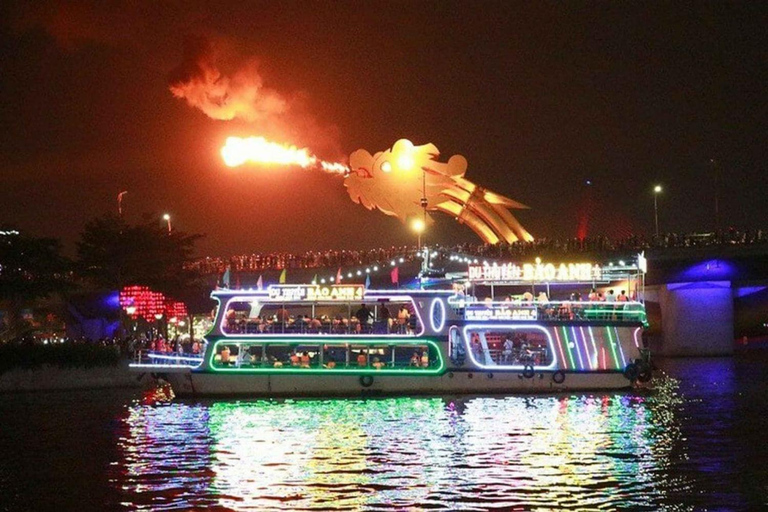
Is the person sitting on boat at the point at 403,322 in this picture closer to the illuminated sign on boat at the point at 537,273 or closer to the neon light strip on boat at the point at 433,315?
the neon light strip on boat at the point at 433,315

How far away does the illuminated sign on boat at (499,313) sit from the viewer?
49.8 meters

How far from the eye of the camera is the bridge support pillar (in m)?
91.3

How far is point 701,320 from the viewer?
302 ft

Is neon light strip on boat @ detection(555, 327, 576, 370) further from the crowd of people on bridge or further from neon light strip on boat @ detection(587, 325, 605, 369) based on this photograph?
the crowd of people on bridge

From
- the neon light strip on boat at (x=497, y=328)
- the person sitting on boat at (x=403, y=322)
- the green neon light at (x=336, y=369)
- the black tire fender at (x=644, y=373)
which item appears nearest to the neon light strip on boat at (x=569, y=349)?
the neon light strip on boat at (x=497, y=328)

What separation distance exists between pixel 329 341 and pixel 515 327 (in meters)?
8.03

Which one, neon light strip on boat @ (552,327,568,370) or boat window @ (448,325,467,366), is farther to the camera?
neon light strip on boat @ (552,327,568,370)

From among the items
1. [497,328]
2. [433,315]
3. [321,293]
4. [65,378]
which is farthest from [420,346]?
[65,378]

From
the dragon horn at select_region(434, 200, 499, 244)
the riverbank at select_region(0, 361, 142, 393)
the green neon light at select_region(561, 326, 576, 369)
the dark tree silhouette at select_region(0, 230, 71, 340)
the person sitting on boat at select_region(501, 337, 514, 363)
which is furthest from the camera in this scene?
the dragon horn at select_region(434, 200, 499, 244)

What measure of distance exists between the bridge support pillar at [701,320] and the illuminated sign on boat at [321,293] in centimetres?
4917

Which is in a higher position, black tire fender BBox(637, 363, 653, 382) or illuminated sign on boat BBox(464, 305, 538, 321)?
illuminated sign on boat BBox(464, 305, 538, 321)

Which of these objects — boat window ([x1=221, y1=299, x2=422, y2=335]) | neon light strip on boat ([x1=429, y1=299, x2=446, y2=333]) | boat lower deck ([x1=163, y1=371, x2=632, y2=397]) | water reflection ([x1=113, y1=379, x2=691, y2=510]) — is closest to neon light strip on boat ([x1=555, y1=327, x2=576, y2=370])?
boat lower deck ([x1=163, y1=371, x2=632, y2=397])

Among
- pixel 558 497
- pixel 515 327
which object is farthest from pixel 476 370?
pixel 558 497

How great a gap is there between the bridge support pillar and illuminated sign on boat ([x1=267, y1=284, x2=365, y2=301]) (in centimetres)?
4917
